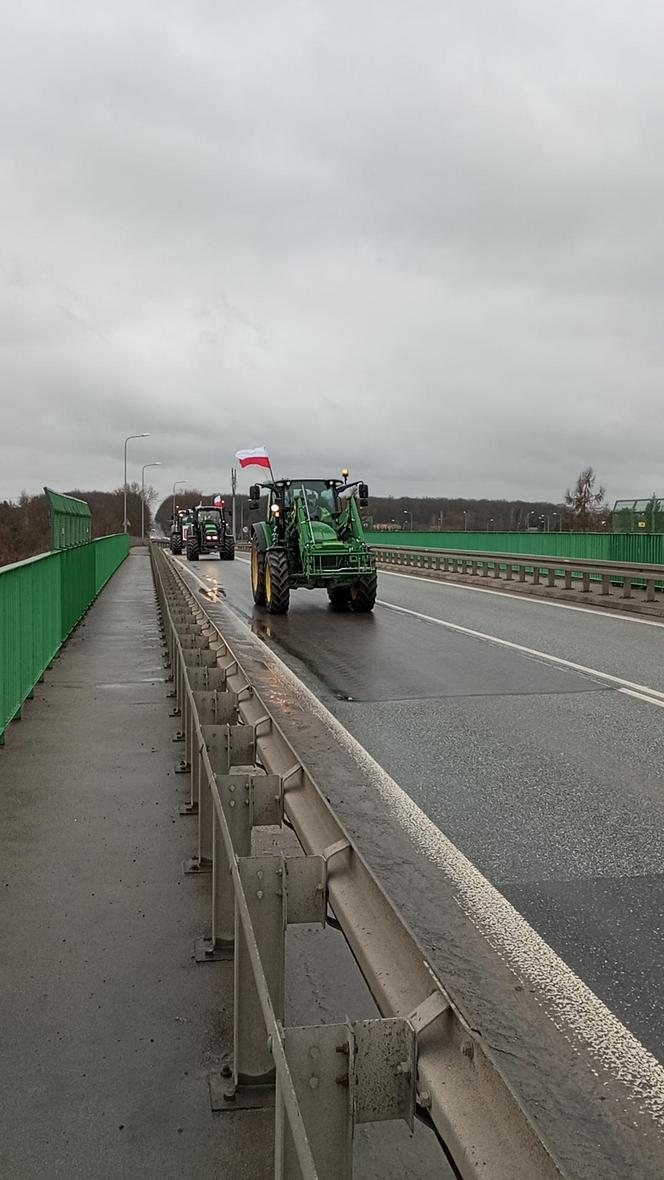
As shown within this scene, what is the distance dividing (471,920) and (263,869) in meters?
1.66

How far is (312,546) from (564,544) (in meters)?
12.4

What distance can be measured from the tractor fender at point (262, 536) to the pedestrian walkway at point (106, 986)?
13.5m

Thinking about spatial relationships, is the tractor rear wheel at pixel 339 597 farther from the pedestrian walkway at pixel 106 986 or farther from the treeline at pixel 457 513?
the treeline at pixel 457 513

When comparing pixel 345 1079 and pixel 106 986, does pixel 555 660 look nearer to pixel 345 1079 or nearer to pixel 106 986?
pixel 106 986

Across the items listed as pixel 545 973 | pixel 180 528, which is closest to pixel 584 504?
pixel 180 528

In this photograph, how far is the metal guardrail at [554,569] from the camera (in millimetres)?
20891

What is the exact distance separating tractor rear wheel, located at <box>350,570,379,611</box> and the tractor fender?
6.89 feet

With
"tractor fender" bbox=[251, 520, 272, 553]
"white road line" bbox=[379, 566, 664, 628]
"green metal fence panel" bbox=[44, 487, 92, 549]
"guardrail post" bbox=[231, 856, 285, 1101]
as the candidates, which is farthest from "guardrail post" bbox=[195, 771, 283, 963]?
"tractor fender" bbox=[251, 520, 272, 553]

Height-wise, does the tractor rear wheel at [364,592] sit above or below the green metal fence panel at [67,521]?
below

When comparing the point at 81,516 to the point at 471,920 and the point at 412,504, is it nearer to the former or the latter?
the point at 471,920

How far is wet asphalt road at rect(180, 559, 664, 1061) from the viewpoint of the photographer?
14.4ft

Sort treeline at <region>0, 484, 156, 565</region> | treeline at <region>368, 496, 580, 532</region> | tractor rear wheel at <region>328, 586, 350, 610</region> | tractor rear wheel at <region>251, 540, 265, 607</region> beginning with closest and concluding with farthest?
1. tractor rear wheel at <region>328, 586, 350, 610</region>
2. tractor rear wheel at <region>251, 540, 265, 607</region>
3. treeline at <region>0, 484, 156, 565</region>
4. treeline at <region>368, 496, 580, 532</region>

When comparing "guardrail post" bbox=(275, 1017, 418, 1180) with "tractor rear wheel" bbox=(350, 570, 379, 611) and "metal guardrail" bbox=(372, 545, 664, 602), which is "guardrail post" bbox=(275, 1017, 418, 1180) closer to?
"tractor rear wheel" bbox=(350, 570, 379, 611)

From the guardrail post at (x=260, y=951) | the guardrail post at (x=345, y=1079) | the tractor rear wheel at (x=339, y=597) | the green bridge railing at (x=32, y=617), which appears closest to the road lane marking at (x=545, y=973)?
the guardrail post at (x=260, y=951)
